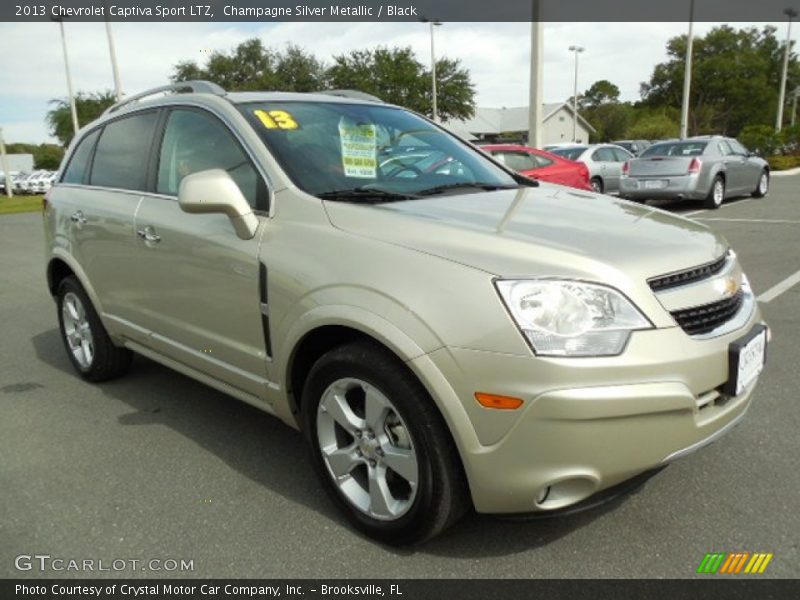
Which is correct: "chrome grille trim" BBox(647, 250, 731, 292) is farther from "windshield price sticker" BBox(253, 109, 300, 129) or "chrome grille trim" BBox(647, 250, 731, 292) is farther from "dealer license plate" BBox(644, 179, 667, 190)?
"dealer license plate" BBox(644, 179, 667, 190)

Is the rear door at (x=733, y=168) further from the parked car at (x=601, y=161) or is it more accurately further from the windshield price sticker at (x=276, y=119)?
the windshield price sticker at (x=276, y=119)

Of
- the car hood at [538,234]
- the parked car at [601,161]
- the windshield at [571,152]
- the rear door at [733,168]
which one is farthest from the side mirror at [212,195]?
the windshield at [571,152]

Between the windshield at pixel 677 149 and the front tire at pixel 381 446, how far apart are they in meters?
12.4

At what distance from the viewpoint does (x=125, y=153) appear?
3889 mm

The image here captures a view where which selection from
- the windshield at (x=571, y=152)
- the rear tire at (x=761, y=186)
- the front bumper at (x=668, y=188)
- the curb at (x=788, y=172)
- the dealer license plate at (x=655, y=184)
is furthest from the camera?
the curb at (x=788, y=172)

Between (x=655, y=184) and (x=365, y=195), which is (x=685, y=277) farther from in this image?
(x=655, y=184)

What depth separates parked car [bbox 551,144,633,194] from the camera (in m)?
15.4

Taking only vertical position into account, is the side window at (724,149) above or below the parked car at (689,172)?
above

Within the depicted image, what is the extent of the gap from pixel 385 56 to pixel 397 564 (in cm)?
5414

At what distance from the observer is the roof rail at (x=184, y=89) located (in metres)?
3.41

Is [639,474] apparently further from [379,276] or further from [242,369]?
[242,369]

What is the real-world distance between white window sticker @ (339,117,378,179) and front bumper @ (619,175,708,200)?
35.3 feet

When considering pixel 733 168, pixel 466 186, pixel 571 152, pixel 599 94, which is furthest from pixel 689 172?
pixel 599 94

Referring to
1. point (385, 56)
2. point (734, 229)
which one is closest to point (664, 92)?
point (385, 56)
